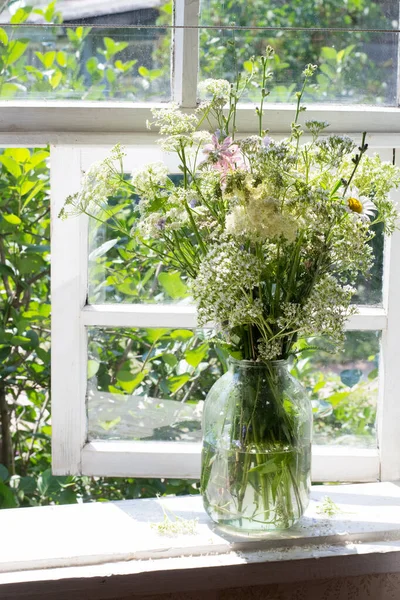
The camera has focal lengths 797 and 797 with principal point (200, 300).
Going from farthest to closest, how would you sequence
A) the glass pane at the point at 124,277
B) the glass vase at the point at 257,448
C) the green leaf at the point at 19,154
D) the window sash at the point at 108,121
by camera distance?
the green leaf at the point at 19,154, the glass pane at the point at 124,277, the window sash at the point at 108,121, the glass vase at the point at 257,448

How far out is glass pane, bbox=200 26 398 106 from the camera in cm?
154

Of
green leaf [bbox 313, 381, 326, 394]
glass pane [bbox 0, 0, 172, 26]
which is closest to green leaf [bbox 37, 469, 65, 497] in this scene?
green leaf [bbox 313, 381, 326, 394]

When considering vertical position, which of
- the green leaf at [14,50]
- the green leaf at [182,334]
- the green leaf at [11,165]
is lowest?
the green leaf at [182,334]

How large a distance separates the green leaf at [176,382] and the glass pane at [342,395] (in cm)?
23

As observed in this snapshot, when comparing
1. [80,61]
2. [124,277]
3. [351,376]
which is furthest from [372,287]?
[80,61]

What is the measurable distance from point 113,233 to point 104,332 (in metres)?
0.20

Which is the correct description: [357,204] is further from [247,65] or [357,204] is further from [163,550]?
[163,550]

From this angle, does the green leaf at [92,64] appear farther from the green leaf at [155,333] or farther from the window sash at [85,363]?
the green leaf at [155,333]

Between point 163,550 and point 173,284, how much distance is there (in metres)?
0.53

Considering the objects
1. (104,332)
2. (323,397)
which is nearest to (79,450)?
(104,332)

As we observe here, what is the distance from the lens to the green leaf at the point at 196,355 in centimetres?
165

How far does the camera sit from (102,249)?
1584 millimetres

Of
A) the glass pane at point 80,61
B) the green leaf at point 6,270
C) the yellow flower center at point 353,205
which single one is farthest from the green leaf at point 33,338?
the yellow flower center at point 353,205

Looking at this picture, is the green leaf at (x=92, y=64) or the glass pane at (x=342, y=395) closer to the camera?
the green leaf at (x=92, y=64)
